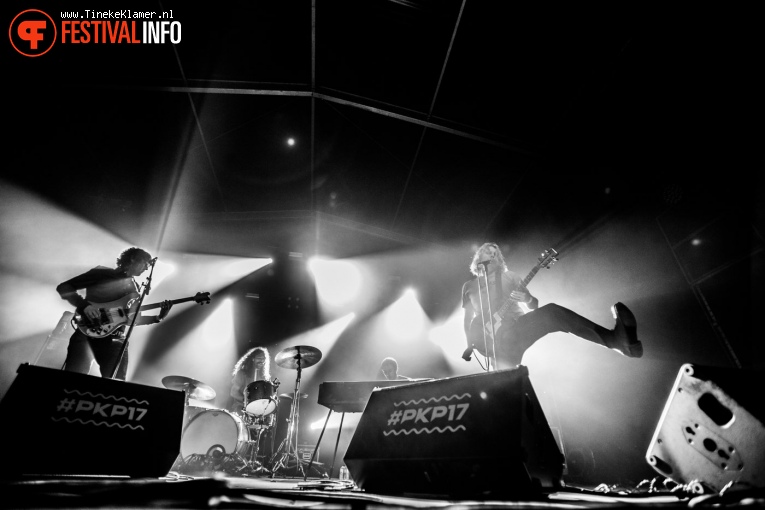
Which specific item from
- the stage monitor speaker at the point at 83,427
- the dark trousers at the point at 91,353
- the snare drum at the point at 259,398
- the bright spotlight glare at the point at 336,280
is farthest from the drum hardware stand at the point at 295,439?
the bright spotlight glare at the point at 336,280

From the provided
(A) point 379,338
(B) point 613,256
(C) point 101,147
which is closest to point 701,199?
(B) point 613,256

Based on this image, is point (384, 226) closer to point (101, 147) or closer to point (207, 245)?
point (207, 245)

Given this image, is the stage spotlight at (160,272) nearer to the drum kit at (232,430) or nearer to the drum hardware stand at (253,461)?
the drum kit at (232,430)

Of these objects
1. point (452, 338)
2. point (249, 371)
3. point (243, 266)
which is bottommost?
point (249, 371)

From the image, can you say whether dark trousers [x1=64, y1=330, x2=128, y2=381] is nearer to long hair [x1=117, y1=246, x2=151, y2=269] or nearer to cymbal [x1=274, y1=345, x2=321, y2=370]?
long hair [x1=117, y1=246, x2=151, y2=269]

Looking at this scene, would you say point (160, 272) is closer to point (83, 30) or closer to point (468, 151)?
point (83, 30)

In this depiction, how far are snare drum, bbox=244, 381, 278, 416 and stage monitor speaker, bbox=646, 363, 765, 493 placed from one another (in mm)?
4319

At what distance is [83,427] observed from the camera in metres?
1.69

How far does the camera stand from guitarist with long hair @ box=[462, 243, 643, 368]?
8.22 ft

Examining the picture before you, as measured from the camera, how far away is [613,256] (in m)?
4.61

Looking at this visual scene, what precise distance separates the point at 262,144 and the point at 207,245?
3.16 metres

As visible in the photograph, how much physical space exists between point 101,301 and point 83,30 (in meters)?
Result: 3.12

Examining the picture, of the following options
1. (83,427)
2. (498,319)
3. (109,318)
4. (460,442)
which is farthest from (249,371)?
(460,442)

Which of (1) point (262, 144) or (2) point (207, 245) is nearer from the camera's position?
(1) point (262, 144)
